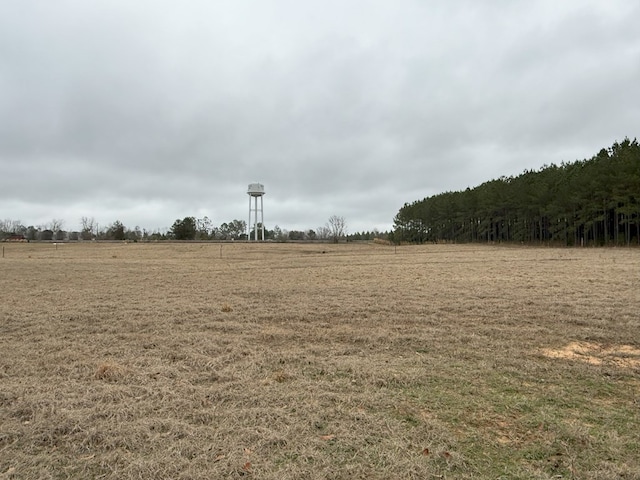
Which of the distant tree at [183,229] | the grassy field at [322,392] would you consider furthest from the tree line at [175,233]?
the grassy field at [322,392]

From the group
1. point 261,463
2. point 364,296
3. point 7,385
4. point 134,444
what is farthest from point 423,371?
point 364,296

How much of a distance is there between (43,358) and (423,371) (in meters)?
5.00

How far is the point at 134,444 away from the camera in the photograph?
2938 millimetres

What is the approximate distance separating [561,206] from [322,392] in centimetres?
4957

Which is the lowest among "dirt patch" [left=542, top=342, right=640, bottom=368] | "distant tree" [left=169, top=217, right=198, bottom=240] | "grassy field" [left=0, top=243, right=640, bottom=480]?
"dirt patch" [left=542, top=342, right=640, bottom=368]

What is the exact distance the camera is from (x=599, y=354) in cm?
529

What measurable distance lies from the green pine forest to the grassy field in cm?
3847

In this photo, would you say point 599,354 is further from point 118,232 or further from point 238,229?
point 238,229

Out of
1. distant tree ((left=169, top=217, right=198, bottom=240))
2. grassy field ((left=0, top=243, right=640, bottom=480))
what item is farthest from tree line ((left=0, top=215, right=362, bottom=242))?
grassy field ((left=0, top=243, right=640, bottom=480))

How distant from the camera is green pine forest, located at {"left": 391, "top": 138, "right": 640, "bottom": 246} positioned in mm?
38312

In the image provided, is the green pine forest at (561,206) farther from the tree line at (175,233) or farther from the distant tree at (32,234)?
the distant tree at (32,234)

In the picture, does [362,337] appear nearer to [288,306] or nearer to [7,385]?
[288,306]

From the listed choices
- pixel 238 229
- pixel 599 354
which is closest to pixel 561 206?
pixel 599 354

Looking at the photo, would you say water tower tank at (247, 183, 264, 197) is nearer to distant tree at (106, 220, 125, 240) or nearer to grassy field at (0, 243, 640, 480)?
distant tree at (106, 220, 125, 240)
